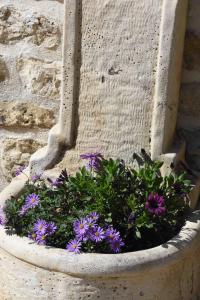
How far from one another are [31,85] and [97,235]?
96 centimetres

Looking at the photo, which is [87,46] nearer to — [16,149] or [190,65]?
[190,65]

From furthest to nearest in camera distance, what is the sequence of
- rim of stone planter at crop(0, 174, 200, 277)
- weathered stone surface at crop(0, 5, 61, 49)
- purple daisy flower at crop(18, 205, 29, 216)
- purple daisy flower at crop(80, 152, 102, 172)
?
weathered stone surface at crop(0, 5, 61, 49), purple daisy flower at crop(80, 152, 102, 172), purple daisy flower at crop(18, 205, 29, 216), rim of stone planter at crop(0, 174, 200, 277)

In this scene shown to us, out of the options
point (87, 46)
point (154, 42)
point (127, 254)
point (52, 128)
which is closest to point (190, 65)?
point (154, 42)

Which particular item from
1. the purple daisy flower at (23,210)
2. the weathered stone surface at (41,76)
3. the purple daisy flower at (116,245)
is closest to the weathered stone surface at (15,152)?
the weathered stone surface at (41,76)

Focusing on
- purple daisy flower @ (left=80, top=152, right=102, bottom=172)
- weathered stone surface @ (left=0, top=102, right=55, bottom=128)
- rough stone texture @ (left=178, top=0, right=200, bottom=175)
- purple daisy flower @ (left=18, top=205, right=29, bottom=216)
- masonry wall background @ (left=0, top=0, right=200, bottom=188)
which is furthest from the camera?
weathered stone surface @ (left=0, top=102, right=55, bottom=128)

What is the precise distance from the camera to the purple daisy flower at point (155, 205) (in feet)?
7.09

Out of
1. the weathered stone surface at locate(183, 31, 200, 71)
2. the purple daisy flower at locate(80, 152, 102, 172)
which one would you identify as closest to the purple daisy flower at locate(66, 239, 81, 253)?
the purple daisy flower at locate(80, 152, 102, 172)

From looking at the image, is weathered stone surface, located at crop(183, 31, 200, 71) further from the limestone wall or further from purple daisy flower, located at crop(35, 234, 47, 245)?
purple daisy flower, located at crop(35, 234, 47, 245)

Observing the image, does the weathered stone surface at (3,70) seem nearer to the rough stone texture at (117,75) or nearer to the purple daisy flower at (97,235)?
the rough stone texture at (117,75)

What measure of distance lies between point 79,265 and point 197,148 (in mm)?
803

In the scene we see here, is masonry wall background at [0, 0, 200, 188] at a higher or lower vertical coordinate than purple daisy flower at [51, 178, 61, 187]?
higher

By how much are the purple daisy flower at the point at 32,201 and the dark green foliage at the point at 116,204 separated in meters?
0.02

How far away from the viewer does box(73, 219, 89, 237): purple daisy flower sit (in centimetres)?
211

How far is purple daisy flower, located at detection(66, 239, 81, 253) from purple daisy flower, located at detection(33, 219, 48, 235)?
11 centimetres
